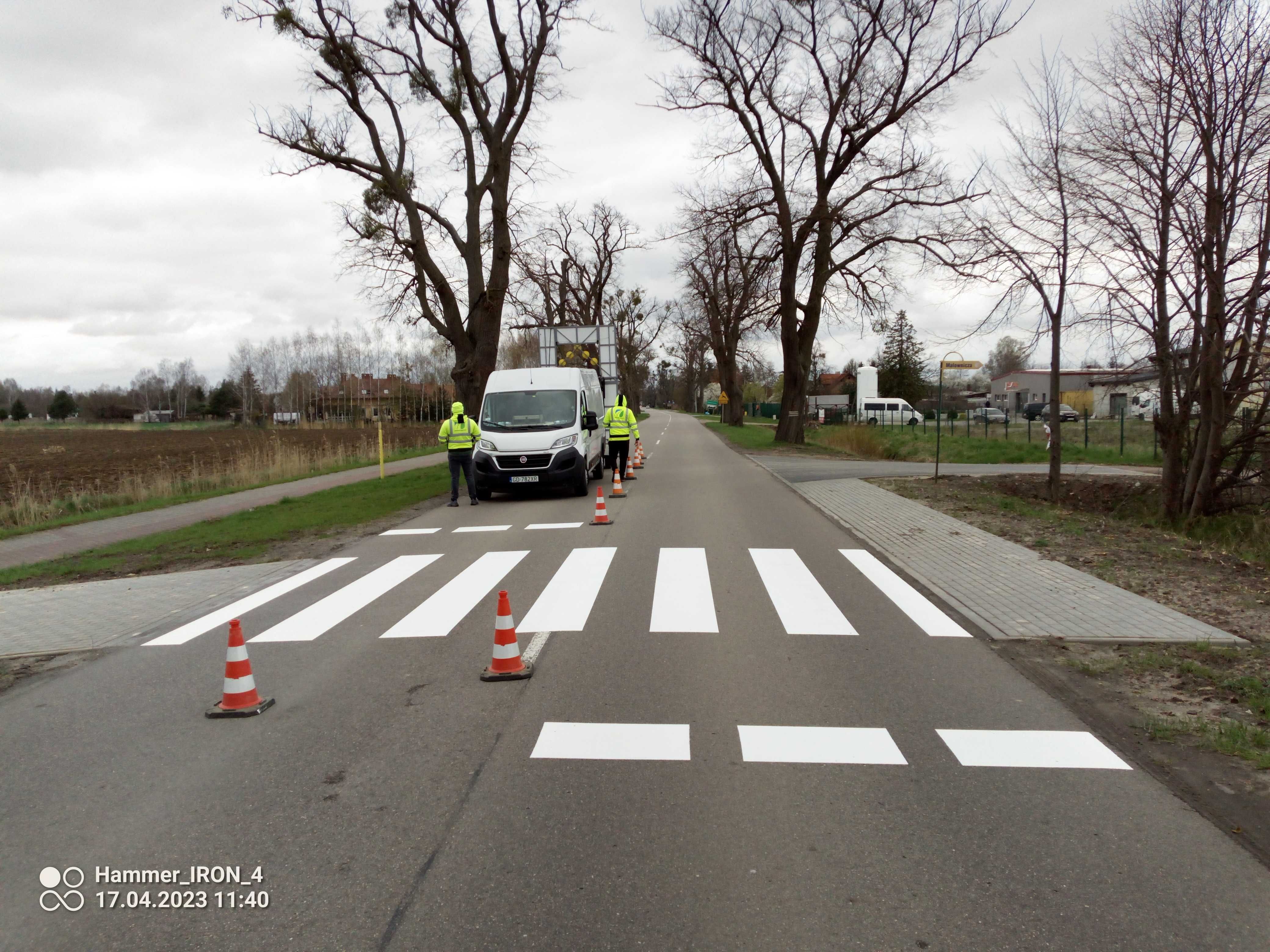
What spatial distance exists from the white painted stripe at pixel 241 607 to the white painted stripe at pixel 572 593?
7.76 feet

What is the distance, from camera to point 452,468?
1605 cm

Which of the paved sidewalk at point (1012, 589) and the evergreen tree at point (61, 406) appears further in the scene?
the evergreen tree at point (61, 406)

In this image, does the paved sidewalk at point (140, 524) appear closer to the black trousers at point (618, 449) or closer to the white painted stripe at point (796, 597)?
the black trousers at point (618, 449)

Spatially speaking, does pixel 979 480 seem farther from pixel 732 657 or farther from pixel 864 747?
pixel 864 747

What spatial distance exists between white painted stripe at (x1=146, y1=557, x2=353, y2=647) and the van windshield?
6406mm

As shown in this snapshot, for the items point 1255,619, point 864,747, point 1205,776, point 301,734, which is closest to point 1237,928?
point 1205,776

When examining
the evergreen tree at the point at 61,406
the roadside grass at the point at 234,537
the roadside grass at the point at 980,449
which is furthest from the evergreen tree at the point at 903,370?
the evergreen tree at the point at 61,406

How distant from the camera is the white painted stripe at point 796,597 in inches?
276

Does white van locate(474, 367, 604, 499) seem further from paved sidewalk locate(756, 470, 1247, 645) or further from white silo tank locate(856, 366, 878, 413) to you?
white silo tank locate(856, 366, 878, 413)

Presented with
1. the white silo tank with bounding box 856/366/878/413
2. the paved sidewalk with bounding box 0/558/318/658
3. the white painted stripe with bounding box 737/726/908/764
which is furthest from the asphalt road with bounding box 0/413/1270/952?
the white silo tank with bounding box 856/366/878/413

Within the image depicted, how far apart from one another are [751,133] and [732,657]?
1022 inches

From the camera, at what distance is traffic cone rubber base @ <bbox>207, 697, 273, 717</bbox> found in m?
5.14

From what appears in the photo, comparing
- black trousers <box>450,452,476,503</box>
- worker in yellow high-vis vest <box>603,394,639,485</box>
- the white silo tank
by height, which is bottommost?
black trousers <box>450,452,476,503</box>

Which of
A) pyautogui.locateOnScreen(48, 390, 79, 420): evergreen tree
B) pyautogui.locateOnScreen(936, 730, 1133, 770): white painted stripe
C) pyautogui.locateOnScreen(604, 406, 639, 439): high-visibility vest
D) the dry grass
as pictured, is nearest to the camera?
pyautogui.locateOnScreen(936, 730, 1133, 770): white painted stripe
